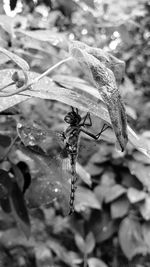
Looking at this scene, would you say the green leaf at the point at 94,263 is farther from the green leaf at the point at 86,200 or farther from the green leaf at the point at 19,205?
the green leaf at the point at 19,205

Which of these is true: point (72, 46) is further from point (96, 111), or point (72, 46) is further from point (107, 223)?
point (107, 223)

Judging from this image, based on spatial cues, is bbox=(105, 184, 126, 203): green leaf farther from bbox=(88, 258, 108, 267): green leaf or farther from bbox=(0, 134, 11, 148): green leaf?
bbox=(0, 134, 11, 148): green leaf

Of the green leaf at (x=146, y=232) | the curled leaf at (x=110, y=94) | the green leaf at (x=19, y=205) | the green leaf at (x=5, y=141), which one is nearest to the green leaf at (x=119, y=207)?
the green leaf at (x=146, y=232)

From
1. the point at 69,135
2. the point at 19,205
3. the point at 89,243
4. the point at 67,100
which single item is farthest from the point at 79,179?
the point at 67,100

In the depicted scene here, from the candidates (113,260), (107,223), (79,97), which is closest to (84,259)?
(107,223)

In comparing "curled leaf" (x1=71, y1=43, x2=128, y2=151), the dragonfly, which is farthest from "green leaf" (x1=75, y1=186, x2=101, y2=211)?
"curled leaf" (x1=71, y1=43, x2=128, y2=151)

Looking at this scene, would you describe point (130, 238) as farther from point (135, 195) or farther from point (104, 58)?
point (104, 58)
